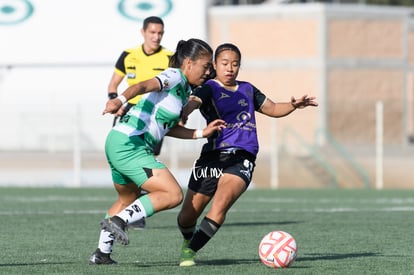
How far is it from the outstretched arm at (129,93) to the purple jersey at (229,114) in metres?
0.66

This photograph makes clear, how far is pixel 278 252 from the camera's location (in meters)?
8.17

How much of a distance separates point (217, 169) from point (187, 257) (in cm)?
73

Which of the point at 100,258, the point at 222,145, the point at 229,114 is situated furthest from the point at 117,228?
the point at 229,114

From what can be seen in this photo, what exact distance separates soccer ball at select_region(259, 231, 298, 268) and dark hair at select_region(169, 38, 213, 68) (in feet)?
5.03

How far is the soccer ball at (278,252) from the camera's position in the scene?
8.16 metres

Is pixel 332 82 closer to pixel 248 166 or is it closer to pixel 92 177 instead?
pixel 92 177

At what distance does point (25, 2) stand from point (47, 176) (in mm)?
8090

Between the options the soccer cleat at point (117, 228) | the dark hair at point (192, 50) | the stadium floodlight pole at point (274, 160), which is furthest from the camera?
the stadium floodlight pole at point (274, 160)

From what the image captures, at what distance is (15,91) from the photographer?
109 feet

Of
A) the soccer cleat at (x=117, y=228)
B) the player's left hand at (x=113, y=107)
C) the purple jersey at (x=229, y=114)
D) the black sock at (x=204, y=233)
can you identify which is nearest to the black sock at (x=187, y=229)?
the black sock at (x=204, y=233)

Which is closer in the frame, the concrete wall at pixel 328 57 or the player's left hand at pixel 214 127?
the player's left hand at pixel 214 127

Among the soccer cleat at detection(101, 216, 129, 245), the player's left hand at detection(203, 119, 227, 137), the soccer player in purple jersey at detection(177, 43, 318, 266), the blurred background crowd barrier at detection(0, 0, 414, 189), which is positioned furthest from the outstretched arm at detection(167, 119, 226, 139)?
the blurred background crowd barrier at detection(0, 0, 414, 189)

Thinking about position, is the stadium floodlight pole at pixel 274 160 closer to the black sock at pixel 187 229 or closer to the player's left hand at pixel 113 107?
the black sock at pixel 187 229

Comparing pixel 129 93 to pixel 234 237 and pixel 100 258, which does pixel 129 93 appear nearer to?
pixel 100 258
